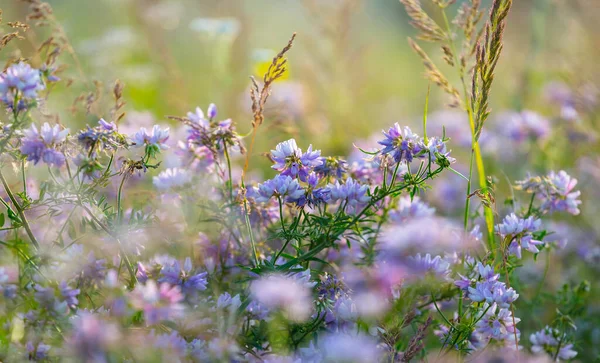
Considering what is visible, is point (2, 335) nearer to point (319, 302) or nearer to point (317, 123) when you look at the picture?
point (319, 302)

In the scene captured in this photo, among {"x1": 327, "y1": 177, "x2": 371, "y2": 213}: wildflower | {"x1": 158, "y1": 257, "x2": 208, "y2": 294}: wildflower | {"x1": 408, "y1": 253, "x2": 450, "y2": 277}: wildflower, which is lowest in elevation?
{"x1": 158, "y1": 257, "x2": 208, "y2": 294}: wildflower

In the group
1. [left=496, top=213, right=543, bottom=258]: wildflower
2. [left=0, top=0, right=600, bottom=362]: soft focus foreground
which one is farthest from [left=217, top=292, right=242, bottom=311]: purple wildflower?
[left=496, top=213, right=543, bottom=258]: wildflower

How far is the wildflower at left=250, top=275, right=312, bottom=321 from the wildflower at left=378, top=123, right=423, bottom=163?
1.34ft

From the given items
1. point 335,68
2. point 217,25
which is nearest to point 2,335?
point 217,25

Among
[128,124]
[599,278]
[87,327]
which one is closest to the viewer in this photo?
[87,327]

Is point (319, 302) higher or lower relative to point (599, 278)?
lower

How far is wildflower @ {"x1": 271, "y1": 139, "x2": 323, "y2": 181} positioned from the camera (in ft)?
5.41

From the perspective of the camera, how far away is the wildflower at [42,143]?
150cm

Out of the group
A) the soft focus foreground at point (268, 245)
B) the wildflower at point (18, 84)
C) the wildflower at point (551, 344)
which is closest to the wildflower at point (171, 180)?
the soft focus foreground at point (268, 245)

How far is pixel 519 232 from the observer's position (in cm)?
174

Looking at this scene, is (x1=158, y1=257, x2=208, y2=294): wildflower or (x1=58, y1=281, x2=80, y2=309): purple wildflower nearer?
(x1=58, y1=281, x2=80, y2=309): purple wildflower

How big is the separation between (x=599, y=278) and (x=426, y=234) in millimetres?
1048

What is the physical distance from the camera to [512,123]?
11.0 feet

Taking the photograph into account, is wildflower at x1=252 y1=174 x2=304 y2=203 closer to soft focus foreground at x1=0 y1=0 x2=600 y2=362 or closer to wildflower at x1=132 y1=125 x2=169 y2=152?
soft focus foreground at x1=0 y1=0 x2=600 y2=362
